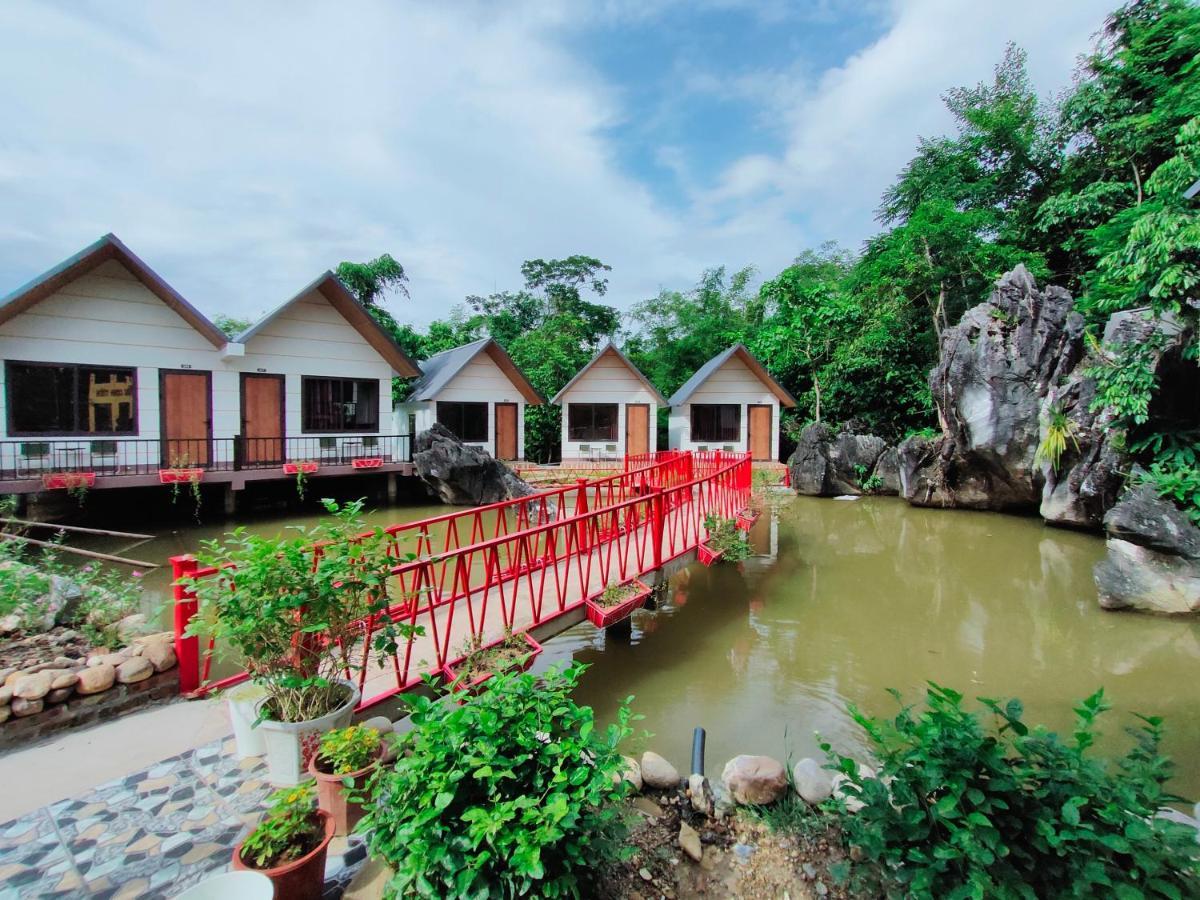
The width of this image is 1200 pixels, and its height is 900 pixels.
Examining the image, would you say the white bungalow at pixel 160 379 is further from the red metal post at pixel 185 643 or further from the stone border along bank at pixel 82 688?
the red metal post at pixel 185 643

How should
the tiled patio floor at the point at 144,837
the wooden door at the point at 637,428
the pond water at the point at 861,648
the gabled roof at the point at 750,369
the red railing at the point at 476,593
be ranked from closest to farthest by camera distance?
Answer: the tiled patio floor at the point at 144,837, the red railing at the point at 476,593, the pond water at the point at 861,648, the gabled roof at the point at 750,369, the wooden door at the point at 637,428

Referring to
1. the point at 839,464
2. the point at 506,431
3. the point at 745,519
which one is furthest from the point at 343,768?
the point at 839,464

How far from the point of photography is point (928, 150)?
1953 cm

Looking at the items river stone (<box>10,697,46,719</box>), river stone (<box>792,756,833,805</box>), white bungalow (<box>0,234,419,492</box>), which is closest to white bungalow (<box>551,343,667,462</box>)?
white bungalow (<box>0,234,419,492</box>)

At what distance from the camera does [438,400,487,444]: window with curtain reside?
1683cm

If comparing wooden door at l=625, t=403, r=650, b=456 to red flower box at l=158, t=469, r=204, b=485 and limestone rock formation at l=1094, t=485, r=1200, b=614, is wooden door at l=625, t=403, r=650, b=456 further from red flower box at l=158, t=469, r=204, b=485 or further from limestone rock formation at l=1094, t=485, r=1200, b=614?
limestone rock formation at l=1094, t=485, r=1200, b=614

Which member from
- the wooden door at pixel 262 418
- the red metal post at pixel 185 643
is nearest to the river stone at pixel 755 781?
the red metal post at pixel 185 643

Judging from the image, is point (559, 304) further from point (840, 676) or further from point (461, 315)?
point (840, 676)

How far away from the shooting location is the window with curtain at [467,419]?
16828 millimetres

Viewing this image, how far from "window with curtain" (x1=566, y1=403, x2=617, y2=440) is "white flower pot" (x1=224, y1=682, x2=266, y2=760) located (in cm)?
1652

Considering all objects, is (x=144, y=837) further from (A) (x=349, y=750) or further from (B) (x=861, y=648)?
(B) (x=861, y=648)

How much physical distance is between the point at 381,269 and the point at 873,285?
61.1 ft

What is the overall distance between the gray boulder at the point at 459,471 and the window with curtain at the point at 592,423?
553 centimetres

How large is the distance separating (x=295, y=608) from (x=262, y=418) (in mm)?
12107
